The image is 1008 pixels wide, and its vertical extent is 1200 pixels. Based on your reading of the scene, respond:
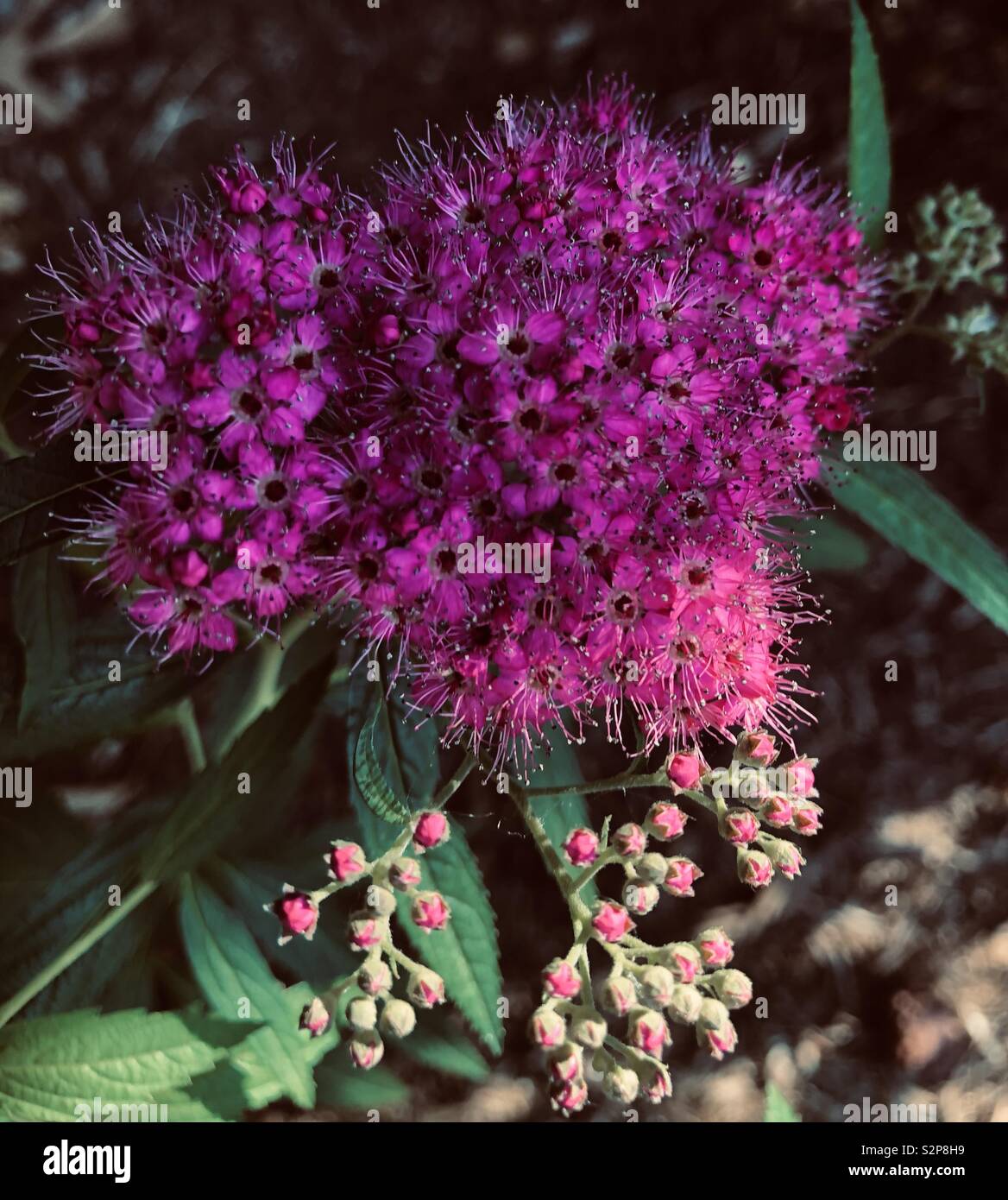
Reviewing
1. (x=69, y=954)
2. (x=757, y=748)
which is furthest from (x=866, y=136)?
(x=69, y=954)

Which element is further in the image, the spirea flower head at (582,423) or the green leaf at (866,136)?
the green leaf at (866,136)

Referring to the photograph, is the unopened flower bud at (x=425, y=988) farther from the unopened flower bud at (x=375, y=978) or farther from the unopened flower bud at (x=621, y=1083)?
the unopened flower bud at (x=621, y=1083)

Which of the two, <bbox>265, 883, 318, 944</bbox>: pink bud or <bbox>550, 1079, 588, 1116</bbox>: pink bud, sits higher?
<bbox>265, 883, 318, 944</bbox>: pink bud

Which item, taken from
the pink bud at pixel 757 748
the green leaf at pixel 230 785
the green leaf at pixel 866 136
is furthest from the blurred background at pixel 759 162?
the pink bud at pixel 757 748

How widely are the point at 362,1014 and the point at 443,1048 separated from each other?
1.48 feet

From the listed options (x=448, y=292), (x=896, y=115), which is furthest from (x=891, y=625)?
(x=448, y=292)

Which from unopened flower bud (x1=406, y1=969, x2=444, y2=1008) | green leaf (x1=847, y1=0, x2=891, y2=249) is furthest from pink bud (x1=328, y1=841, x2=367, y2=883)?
green leaf (x1=847, y1=0, x2=891, y2=249)

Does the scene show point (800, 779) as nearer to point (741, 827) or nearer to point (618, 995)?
point (741, 827)

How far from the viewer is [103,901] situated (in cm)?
126

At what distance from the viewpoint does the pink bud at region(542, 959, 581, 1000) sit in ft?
3.25

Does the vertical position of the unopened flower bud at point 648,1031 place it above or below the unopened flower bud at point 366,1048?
above

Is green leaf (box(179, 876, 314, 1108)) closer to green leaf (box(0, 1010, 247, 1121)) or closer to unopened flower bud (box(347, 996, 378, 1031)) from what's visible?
green leaf (box(0, 1010, 247, 1121))

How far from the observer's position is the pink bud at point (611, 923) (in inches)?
39.0

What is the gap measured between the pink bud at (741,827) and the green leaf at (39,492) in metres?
0.74
